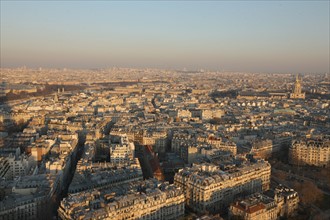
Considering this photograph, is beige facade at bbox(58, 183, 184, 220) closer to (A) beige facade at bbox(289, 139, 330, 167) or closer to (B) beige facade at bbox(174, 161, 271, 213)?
(B) beige facade at bbox(174, 161, 271, 213)

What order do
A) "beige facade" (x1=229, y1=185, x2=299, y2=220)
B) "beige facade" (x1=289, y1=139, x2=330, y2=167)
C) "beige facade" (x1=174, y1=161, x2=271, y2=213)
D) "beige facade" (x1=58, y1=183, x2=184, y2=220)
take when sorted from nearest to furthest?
"beige facade" (x1=58, y1=183, x2=184, y2=220)
"beige facade" (x1=229, y1=185, x2=299, y2=220)
"beige facade" (x1=174, y1=161, x2=271, y2=213)
"beige facade" (x1=289, y1=139, x2=330, y2=167)

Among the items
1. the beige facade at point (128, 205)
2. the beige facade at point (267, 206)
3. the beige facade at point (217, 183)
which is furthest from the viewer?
the beige facade at point (217, 183)

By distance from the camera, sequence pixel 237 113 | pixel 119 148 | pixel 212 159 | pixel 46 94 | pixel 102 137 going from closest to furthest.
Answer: pixel 212 159, pixel 119 148, pixel 102 137, pixel 237 113, pixel 46 94

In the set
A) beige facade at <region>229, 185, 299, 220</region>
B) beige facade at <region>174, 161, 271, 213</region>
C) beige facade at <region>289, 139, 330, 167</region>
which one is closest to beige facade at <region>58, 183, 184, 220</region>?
beige facade at <region>174, 161, 271, 213</region>

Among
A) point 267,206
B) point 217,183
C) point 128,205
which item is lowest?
point 267,206

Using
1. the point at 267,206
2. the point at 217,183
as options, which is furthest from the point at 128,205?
the point at 267,206

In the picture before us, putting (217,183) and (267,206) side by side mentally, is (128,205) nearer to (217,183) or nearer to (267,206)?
(217,183)

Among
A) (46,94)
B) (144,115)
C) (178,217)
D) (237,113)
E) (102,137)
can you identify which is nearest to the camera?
(178,217)

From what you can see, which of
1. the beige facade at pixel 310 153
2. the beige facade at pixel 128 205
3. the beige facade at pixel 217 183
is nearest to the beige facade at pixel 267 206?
the beige facade at pixel 217 183

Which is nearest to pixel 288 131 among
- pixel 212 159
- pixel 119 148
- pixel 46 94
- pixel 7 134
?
pixel 212 159

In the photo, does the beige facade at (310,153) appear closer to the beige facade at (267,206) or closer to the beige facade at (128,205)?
the beige facade at (267,206)

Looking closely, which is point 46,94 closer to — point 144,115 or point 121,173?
point 144,115
